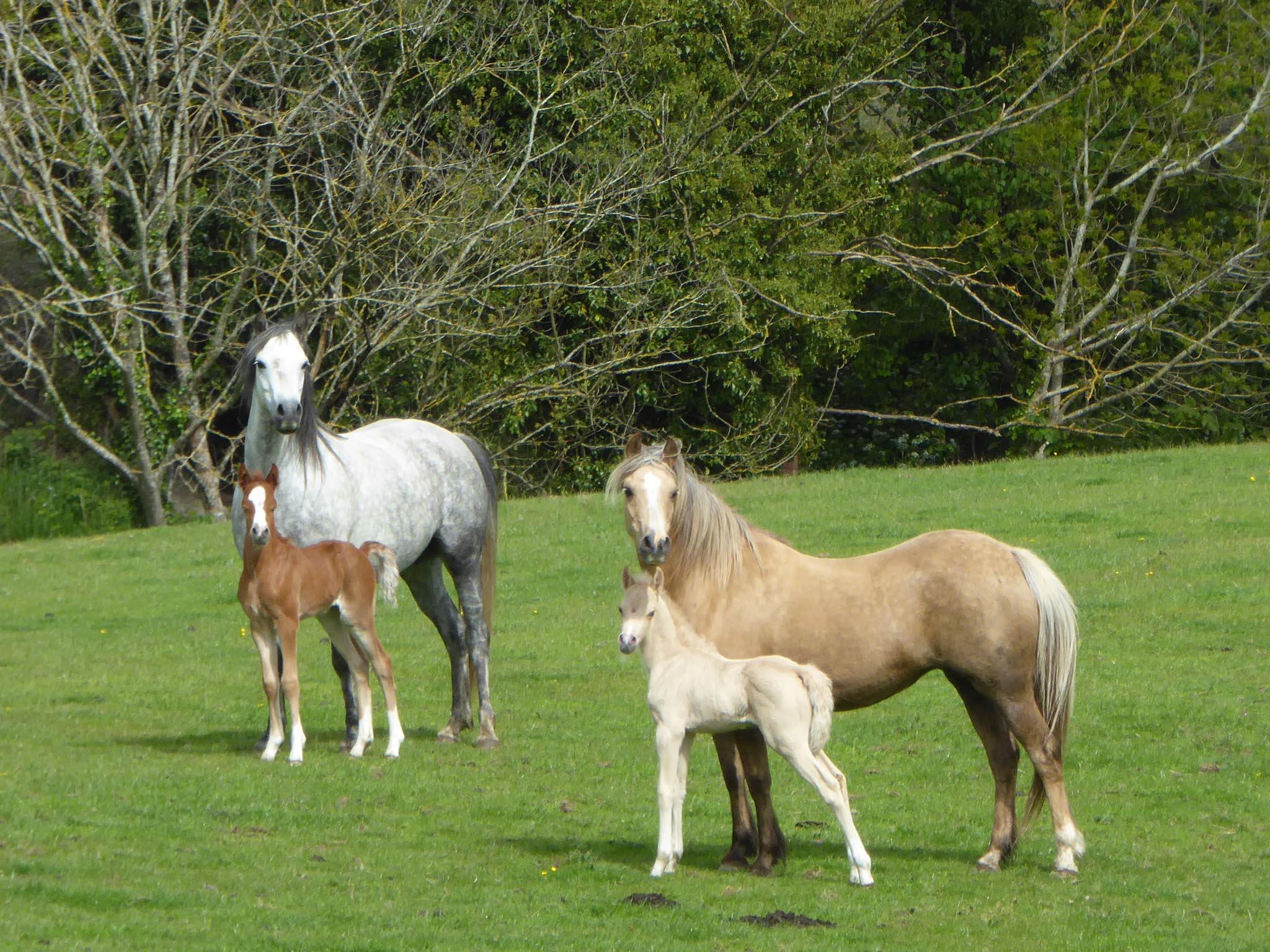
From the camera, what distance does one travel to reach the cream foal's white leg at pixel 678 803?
7031 mm

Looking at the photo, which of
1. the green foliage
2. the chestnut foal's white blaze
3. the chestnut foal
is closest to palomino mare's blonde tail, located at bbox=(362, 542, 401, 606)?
the chestnut foal

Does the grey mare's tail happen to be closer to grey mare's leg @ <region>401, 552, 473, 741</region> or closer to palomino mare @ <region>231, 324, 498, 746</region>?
palomino mare @ <region>231, 324, 498, 746</region>

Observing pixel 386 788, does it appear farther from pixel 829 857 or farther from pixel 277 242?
pixel 277 242

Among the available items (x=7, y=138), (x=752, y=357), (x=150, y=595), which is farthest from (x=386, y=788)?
(x=752, y=357)

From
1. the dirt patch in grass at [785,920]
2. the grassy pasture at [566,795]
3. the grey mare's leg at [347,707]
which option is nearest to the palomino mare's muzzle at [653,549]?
the grassy pasture at [566,795]

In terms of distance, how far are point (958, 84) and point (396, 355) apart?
12.8m

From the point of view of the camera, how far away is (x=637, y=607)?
7.02 m

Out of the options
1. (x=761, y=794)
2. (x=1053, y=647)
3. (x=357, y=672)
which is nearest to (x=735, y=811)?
(x=761, y=794)

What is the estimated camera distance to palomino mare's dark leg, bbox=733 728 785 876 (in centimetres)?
716

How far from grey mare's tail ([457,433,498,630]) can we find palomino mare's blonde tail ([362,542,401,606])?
1.36 metres

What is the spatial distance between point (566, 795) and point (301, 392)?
9.61 ft

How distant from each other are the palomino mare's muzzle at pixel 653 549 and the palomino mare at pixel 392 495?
314 centimetres

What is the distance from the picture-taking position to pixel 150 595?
16.9 metres

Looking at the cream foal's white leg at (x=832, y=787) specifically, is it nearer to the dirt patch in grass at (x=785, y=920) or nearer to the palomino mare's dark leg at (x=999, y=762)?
the dirt patch in grass at (x=785, y=920)
